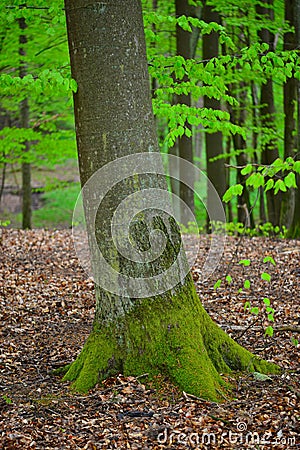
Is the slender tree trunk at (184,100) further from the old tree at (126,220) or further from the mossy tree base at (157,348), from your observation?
the mossy tree base at (157,348)

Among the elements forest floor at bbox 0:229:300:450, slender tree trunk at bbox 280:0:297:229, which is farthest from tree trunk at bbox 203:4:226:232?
forest floor at bbox 0:229:300:450

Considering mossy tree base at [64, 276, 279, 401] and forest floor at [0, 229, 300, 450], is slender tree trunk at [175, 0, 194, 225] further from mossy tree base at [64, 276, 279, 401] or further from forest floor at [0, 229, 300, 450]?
mossy tree base at [64, 276, 279, 401]

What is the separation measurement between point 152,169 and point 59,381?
1905 millimetres

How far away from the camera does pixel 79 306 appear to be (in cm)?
639

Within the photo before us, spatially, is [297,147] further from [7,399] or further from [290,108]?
[7,399]

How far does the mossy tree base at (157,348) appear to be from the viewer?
12.7 ft

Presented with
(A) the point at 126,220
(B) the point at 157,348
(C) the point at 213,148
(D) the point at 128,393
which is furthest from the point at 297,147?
(D) the point at 128,393

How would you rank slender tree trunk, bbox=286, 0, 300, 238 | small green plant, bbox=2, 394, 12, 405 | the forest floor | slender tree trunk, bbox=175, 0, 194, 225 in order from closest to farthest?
1. the forest floor
2. small green plant, bbox=2, 394, 12, 405
3. slender tree trunk, bbox=286, 0, 300, 238
4. slender tree trunk, bbox=175, 0, 194, 225

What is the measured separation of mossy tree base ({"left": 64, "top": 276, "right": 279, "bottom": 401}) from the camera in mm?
3873

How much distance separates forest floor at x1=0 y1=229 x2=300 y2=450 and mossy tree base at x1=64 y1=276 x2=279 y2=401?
0.34ft

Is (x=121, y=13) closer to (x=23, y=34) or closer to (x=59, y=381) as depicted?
(x=59, y=381)

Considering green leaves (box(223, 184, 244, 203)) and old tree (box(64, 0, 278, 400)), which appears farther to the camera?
old tree (box(64, 0, 278, 400))

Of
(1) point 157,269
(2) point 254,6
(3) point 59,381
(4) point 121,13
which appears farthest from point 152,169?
(2) point 254,6

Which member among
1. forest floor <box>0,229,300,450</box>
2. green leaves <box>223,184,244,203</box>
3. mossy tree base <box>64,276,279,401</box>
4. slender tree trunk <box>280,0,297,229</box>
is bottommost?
forest floor <box>0,229,300,450</box>
